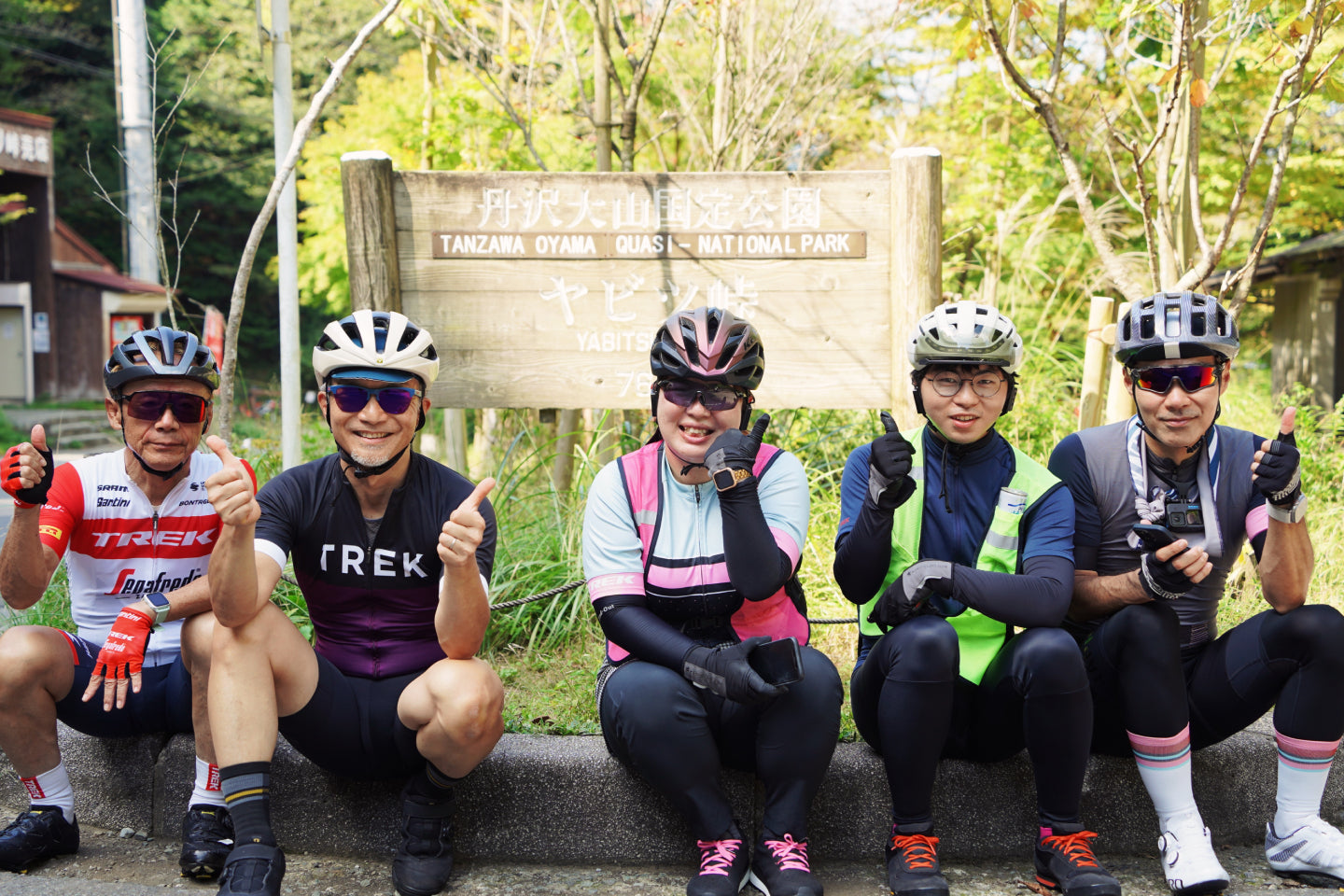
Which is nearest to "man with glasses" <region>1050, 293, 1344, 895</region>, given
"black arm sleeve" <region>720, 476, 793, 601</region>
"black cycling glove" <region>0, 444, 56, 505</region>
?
"black arm sleeve" <region>720, 476, 793, 601</region>

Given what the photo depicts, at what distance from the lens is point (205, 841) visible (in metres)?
3.05

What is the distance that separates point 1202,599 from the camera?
3.27 m

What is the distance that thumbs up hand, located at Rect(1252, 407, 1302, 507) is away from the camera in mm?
2857

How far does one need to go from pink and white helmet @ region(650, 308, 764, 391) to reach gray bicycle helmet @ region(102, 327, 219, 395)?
1.42 meters

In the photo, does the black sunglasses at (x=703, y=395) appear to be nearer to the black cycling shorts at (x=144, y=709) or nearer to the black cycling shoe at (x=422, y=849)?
the black cycling shoe at (x=422, y=849)

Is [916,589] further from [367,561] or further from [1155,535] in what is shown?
[367,561]

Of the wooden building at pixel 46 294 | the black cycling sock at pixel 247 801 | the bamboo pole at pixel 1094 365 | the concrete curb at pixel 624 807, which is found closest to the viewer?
the black cycling sock at pixel 247 801

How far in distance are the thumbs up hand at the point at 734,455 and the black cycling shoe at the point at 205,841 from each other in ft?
→ 5.46

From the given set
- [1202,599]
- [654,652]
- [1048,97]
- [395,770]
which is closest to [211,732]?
[395,770]

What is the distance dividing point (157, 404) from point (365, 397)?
→ 28.0 inches

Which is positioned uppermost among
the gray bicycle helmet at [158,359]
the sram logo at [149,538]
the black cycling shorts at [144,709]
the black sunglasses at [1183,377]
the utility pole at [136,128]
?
the utility pole at [136,128]

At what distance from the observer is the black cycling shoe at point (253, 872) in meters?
2.66

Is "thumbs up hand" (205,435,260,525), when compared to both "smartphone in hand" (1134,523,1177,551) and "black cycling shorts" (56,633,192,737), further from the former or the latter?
"smartphone in hand" (1134,523,1177,551)

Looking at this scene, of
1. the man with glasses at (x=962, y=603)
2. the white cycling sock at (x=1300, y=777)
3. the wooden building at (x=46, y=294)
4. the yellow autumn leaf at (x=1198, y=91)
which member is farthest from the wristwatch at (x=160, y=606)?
the wooden building at (x=46, y=294)
